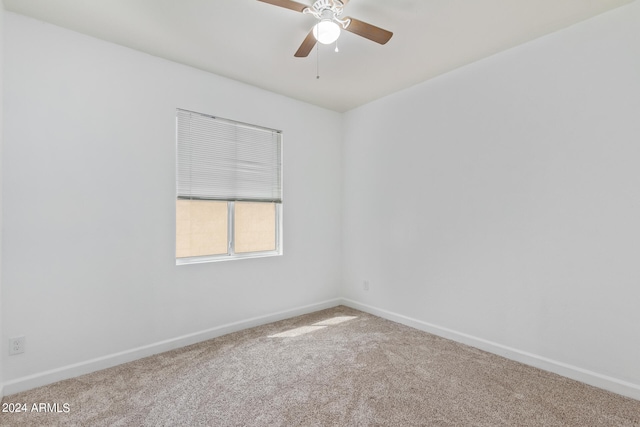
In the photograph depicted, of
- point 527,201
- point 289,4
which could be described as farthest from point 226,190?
point 527,201

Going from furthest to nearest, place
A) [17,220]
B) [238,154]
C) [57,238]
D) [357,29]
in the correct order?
[238,154] → [57,238] → [17,220] → [357,29]

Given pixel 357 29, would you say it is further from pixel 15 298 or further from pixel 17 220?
pixel 15 298

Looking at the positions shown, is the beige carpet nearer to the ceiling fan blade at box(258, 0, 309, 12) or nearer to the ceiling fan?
the ceiling fan

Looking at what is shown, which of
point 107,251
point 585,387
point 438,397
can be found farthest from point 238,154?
point 585,387

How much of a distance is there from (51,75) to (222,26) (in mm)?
1353

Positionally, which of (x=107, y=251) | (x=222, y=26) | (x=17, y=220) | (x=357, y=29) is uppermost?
(x=222, y=26)

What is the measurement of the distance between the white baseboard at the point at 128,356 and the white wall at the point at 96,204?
1.1 inches

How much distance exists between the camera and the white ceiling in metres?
2.14

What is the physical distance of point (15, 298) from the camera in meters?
2.21

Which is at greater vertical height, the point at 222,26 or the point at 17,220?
the point at 222,26

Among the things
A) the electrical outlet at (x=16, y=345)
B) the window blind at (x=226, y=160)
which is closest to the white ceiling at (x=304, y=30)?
the window blind at (x=226, y=160)

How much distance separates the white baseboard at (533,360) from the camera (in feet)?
7.10

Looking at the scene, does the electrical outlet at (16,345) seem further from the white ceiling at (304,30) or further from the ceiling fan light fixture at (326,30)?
the ceiling fan light fixture at (326,30)

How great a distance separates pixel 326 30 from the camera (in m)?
1.89
